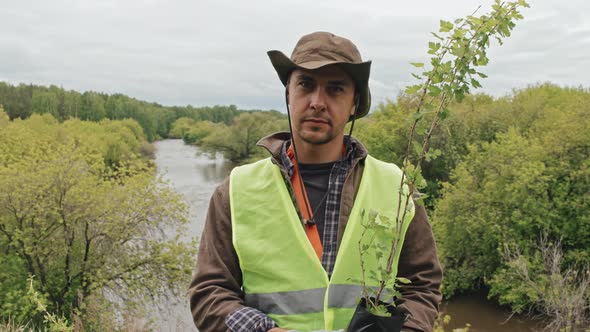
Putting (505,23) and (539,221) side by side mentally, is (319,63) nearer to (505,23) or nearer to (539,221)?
(505,23)

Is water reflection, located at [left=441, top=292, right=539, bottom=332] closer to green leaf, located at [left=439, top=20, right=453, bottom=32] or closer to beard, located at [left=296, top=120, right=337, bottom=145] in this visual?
beard, located at [left=296, top=120, right=337, bottom=145]

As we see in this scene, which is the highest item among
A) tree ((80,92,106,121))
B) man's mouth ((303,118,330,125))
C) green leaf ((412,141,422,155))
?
tree ((80,92,106,121))

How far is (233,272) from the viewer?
7.03ft

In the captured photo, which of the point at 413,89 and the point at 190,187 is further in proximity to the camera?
the point at 190,187

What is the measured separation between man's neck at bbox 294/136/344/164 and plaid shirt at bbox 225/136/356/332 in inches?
1.8

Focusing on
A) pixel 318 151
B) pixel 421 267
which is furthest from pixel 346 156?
pixel 421 267

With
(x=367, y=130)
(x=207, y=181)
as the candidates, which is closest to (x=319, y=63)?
(x=367, y=130)

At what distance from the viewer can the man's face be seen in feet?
7.14

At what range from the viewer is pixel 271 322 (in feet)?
6.48

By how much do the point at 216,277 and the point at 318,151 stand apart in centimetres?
71

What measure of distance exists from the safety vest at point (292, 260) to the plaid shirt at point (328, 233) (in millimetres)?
82

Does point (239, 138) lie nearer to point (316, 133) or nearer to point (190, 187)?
point (190, 187)

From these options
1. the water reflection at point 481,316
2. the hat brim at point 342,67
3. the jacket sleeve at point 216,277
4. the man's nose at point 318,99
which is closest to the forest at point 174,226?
the water reflection at point 481,316

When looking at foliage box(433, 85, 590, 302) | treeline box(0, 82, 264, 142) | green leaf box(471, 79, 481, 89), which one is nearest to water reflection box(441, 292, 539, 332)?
foliage box(433, 85, 590, 302)
